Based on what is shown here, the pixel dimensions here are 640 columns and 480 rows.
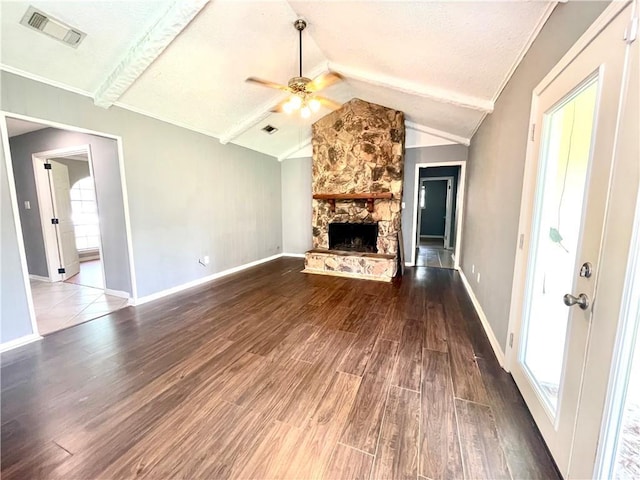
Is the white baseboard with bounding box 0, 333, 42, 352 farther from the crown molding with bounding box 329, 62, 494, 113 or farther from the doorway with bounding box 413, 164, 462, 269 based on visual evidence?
the doorway with bounding box 413, 164, 462, 269

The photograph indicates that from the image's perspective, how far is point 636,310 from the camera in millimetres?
861

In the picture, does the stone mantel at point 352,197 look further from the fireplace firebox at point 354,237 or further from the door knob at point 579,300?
the door knob at point 579,300

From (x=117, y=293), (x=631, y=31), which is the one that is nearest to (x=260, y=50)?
(x=631, y=31)

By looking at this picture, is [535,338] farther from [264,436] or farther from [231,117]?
[231,117]

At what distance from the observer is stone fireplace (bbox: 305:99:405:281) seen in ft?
15.7

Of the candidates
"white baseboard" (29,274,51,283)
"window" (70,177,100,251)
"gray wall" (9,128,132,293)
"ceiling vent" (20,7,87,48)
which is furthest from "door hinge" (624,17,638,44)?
"window" (70,177,100,251)

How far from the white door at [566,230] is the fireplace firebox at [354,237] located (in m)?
3.38

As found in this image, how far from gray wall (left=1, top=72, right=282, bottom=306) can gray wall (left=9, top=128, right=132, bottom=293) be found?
0.27m

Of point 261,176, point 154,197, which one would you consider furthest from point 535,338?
point 261,176

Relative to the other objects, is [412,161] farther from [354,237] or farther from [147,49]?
[147,49]

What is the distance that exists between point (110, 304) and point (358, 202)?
4371mm

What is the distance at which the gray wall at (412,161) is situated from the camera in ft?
16.5

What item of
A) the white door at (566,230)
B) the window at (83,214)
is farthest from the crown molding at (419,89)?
the window at (83,214)

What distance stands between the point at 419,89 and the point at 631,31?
252cm
